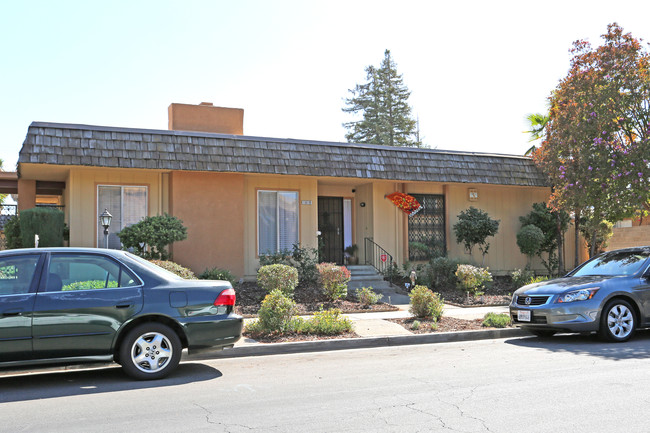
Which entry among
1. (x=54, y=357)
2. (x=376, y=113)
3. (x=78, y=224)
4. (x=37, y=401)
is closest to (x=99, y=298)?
(x=54, y=357)

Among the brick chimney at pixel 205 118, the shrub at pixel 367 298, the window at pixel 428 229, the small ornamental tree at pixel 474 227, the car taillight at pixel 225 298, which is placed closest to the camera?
the car taillight at pixel 225 298

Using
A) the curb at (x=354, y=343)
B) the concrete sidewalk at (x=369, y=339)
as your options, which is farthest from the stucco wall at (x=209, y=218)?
the curb at (x=354, y=343)

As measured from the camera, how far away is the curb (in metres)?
8.74

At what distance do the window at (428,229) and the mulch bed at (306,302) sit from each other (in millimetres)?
3894

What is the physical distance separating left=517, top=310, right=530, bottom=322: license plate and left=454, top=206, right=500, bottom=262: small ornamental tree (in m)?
7.94

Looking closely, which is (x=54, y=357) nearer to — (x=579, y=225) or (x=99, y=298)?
(x=99, y=298)

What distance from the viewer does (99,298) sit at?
670 centimetres

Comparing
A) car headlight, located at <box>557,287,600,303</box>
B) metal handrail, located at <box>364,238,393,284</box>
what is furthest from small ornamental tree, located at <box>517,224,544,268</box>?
car headlight, located at <box>557,287,600,303</box>

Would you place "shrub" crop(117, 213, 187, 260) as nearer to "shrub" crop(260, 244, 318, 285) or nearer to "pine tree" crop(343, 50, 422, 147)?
"shrub" crop(260, 244, 318, 285)

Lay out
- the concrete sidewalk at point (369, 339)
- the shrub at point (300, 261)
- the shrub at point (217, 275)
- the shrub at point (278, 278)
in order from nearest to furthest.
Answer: the concrete sidewalk at point (369, 339), the shrub at point (278, 278), the shrub at point (217, 275), the shrub at point (300, 261)

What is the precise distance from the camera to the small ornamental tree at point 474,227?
17.7 metres

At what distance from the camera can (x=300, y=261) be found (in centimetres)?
1564

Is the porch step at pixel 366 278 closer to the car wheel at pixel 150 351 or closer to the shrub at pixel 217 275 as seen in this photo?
the shrub at pixel 217 275

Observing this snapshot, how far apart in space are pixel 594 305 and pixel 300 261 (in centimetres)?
810
